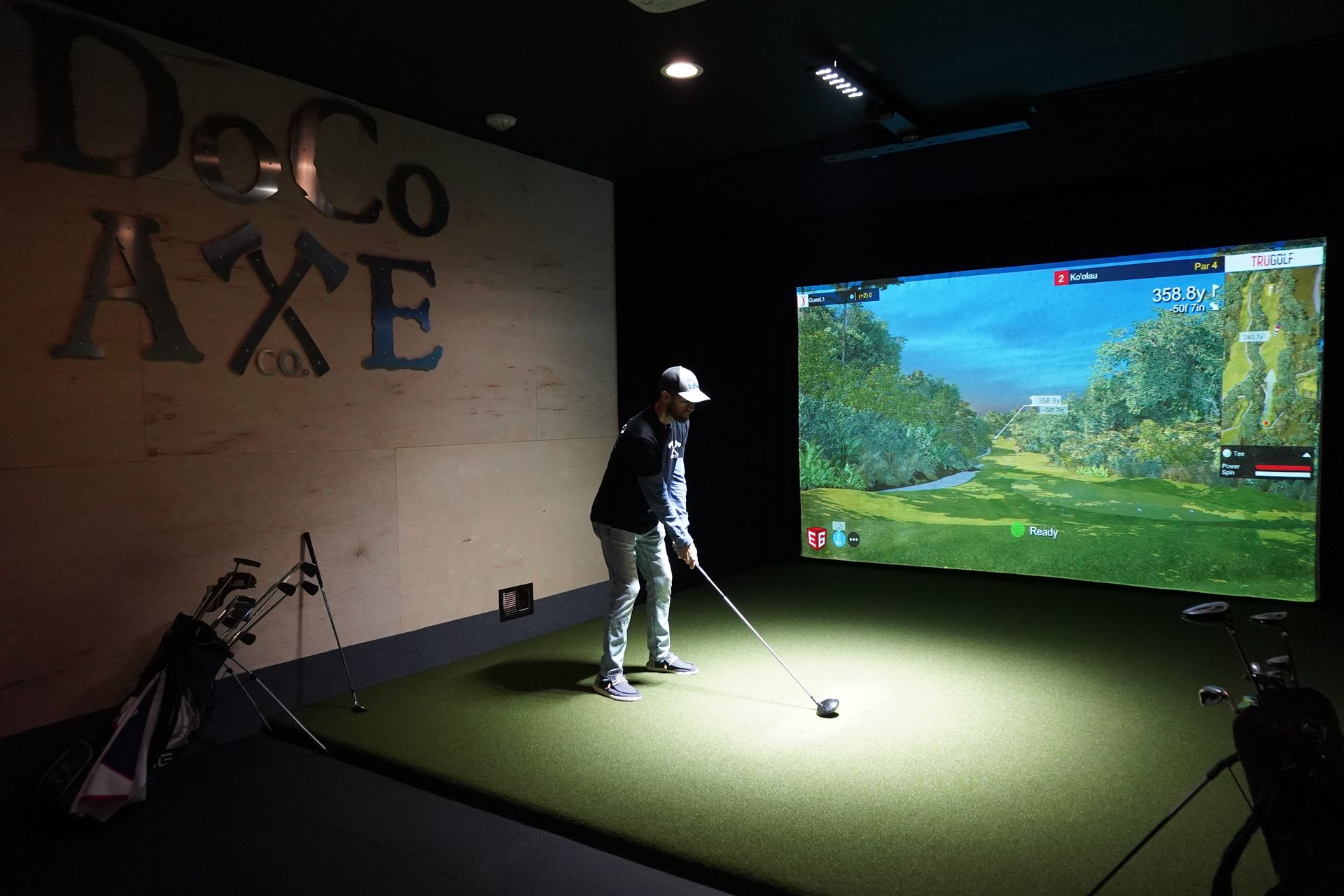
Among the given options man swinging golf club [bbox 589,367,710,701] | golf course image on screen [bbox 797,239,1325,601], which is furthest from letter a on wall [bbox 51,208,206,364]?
golf course image on screen [bbox 797,239,1325,601]

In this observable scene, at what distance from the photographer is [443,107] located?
157 inches

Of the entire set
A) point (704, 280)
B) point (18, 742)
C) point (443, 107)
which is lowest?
point (18, 742)

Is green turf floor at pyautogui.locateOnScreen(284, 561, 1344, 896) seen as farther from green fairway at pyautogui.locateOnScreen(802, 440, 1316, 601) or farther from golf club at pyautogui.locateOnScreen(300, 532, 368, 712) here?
green fairway at pyautogui.locateOnScreen(802, 440, 1316, 601)

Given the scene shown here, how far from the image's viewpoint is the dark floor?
236 cm

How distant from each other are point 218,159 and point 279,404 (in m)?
1.02

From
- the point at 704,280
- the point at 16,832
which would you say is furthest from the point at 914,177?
the point at 16,832

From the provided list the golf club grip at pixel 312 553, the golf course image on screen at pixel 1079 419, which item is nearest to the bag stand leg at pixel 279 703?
the golf club grip at pixel 312 553

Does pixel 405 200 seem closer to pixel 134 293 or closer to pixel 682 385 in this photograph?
pixel 134 293

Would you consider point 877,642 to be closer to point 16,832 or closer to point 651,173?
point 651,173

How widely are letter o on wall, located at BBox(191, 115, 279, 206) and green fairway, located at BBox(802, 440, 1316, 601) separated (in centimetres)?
473

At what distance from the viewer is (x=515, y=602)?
4711 mm

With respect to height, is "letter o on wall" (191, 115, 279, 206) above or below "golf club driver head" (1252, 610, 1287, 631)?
above

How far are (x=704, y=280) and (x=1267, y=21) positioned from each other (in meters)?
3.65

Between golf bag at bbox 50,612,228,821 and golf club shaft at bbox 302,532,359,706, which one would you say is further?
golf club shaft at bbox 302,532,359,706
